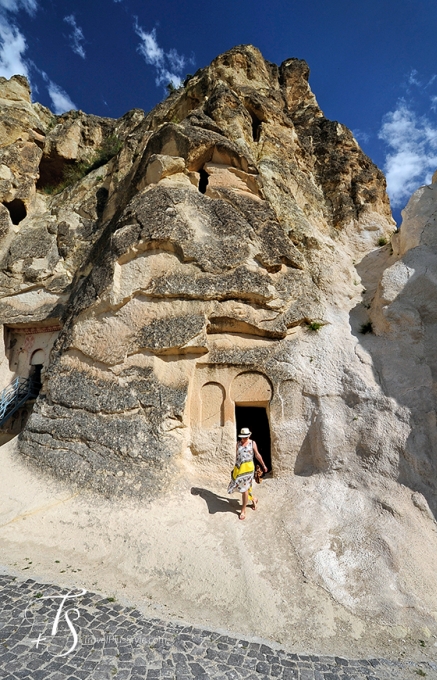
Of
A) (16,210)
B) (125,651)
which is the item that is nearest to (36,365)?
(16,210)

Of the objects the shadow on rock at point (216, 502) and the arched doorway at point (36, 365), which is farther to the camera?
the arched doorway at point (36, 365)

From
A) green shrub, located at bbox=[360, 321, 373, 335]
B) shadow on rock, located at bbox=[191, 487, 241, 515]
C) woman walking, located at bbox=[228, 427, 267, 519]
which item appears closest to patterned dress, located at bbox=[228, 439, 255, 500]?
woman walking, located at bbox=[228, 427, 267, 519]

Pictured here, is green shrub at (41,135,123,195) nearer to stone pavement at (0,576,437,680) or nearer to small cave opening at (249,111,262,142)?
small cave opening at (249,111,262,142)

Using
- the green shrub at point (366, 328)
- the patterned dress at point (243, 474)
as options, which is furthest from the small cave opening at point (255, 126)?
the patterned dress at point (243, 474)

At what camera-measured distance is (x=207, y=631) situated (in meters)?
3.96

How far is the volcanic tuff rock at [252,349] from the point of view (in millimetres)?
5699

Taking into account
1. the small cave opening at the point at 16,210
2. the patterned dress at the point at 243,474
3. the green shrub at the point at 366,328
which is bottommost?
the patterned dress at the point at 243,474

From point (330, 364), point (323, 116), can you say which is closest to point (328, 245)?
point (330, 364)

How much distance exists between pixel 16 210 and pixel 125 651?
15378 millimetres

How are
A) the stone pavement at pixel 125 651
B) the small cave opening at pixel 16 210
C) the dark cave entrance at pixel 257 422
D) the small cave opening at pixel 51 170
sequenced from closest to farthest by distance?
the stone pavement at pixel 125 651, the dark cave entrance at pixel 257 422, the small cave opening at pixel 16 210, the small cave opening at pixel 51 170

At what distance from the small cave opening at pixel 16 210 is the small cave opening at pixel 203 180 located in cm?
857

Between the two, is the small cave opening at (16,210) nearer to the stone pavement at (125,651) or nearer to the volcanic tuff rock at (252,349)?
the volcanic tuff rock at (252,349)

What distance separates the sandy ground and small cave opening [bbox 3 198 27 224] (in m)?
11.6

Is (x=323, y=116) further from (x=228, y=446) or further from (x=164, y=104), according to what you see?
(x=228, y=446)
